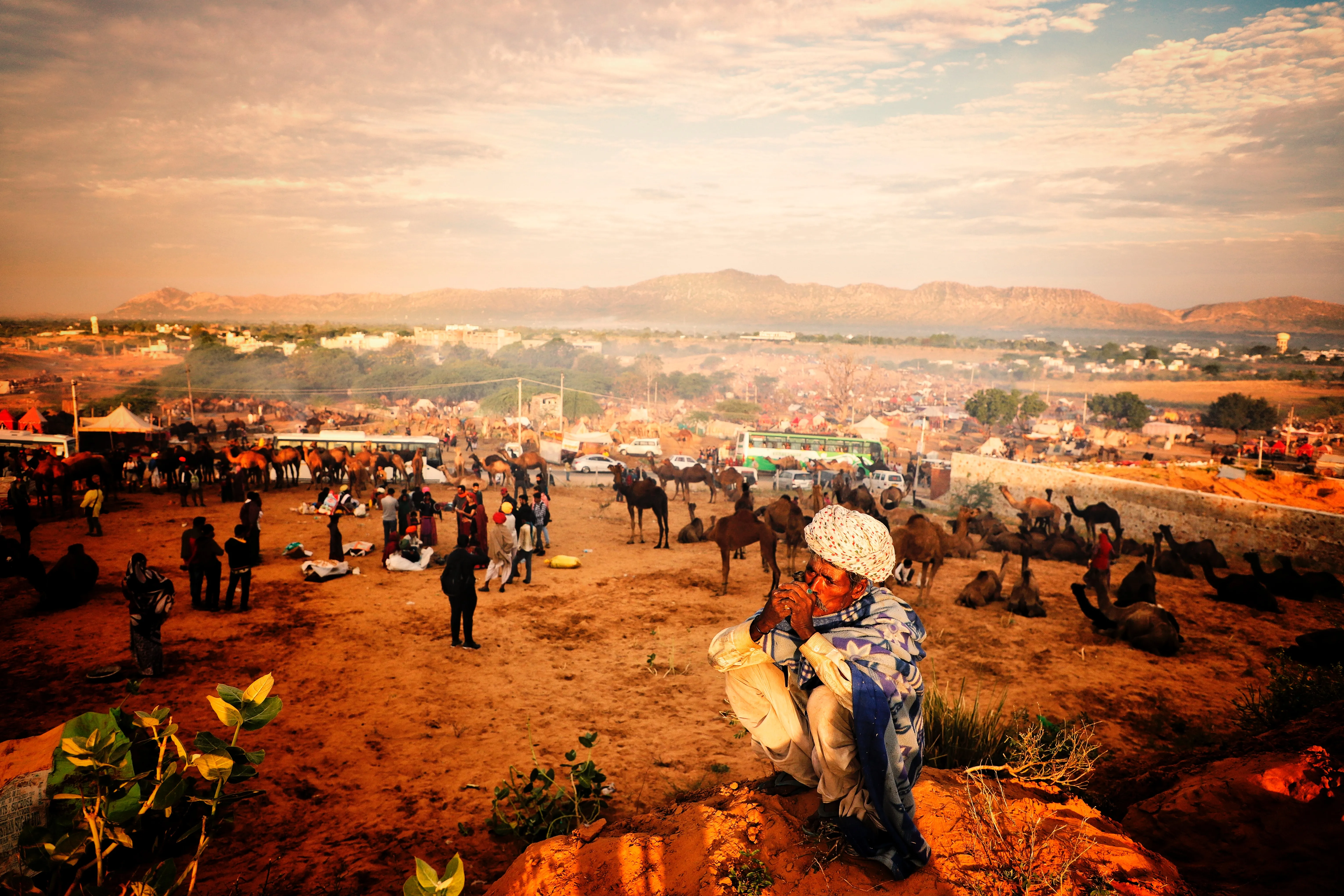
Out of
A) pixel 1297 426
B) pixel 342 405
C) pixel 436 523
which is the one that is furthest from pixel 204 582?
pixel 1297 426

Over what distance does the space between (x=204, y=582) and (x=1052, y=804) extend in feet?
43.2

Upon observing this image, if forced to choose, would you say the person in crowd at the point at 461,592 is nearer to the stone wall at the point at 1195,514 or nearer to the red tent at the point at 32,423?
the stone wall at the point at 1195,514

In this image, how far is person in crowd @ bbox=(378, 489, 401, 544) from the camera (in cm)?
1365

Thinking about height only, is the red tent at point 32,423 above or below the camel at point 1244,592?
above

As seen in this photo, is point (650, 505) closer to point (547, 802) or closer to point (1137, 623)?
point (1137, 623)

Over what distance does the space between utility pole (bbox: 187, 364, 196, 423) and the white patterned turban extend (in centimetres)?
3846

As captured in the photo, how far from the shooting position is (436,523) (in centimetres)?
1780

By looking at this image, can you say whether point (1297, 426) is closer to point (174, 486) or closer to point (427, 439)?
point (427, 439)

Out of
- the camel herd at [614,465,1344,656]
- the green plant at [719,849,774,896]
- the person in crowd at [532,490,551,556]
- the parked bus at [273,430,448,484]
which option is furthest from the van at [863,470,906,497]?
the green plant at [719,849,774,896]

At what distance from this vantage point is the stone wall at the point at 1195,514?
1540cm

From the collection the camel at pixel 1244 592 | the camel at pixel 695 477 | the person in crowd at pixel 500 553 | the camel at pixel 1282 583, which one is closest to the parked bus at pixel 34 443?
the person in crowd at pixel 500 553

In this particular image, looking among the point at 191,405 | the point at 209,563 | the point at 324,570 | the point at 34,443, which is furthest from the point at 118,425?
the point at 209,563

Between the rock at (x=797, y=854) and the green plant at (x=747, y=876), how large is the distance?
15 millimetres

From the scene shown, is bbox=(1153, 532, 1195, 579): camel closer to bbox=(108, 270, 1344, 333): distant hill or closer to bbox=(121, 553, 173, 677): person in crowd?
bbox=(121, 553, 173, 677): person in crowd
